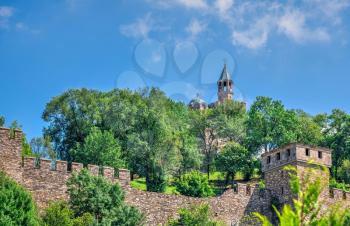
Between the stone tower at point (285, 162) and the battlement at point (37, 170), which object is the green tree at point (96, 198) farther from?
the stone tower at point (285, 162)

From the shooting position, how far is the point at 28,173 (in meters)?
30.2

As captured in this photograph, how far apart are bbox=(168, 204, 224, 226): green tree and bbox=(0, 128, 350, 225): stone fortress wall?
47.4 inches

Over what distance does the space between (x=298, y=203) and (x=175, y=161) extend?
3647 cm

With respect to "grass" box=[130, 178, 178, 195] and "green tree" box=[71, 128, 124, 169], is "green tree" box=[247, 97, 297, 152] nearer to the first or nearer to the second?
"grass" box=[130, 178, 178, 195]

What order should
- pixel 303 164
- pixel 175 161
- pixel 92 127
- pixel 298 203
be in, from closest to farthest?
pixel 298 203
pixel 303 164
pixel 175 161
pixel 92 127

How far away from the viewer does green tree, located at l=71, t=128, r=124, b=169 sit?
1745 inches

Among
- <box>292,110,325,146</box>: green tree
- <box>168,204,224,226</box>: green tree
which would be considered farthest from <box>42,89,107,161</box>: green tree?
<box>168,204,224,226</box>: green tree

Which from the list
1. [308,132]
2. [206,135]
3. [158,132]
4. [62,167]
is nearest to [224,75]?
[206,135]

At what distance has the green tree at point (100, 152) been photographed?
4431 centimetres

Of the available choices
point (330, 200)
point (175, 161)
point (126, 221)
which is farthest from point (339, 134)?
point (126, 221)

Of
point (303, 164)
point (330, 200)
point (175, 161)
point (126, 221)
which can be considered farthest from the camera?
point (175, 161)

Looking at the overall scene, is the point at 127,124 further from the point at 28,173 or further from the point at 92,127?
the point at 28,173

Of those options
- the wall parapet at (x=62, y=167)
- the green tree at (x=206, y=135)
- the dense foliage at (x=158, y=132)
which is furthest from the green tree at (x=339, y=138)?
the wall parapet at (x=62, y=167)

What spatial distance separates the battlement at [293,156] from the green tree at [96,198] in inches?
375
